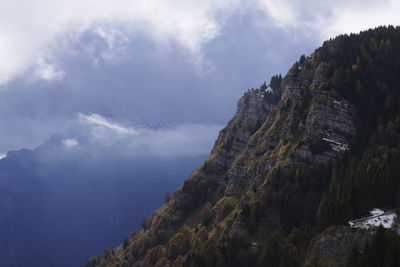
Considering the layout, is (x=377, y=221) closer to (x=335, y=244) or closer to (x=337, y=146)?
(x=335, y=244)

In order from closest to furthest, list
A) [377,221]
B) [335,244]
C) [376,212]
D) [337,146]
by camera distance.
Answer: [335,244], [377,221], [376,212], [337,146]

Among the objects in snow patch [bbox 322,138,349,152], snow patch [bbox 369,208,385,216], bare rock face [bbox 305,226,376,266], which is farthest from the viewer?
snow patch [bbox 322,138,349,152]

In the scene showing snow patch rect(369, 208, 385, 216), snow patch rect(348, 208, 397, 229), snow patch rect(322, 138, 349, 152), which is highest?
snow patch rect(322, 138, 349, 152)

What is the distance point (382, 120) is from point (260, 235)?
6926 centimetres

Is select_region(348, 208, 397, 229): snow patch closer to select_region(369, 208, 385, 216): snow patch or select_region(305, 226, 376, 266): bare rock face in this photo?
select_region(369, 208, 385, 216): snow patch

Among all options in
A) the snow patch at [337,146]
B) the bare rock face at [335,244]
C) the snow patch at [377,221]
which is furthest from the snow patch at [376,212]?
the snow patch at [337,146]

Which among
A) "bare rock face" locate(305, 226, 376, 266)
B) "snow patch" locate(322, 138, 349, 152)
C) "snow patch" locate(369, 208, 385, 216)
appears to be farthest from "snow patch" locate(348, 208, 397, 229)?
"snow patch" locate(322, 138, 349, 152)

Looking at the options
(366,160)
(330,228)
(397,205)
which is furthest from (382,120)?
(330,228)

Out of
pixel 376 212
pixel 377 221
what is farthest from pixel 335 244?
pixel 376 212

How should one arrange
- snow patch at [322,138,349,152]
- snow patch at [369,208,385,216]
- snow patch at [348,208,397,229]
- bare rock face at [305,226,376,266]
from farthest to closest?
snow patch at [322,138,349,152]
snow patch at [369,208,385,216]
snow patch at [348,208,397,229]
bare rock face at [305,226,376,266]

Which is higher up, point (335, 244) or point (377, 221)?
point (377, 221)

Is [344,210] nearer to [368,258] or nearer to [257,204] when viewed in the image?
[368,258]

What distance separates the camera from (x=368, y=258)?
102m

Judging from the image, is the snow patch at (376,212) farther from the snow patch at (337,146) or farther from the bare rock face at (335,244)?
the snow patch at (337,146)
